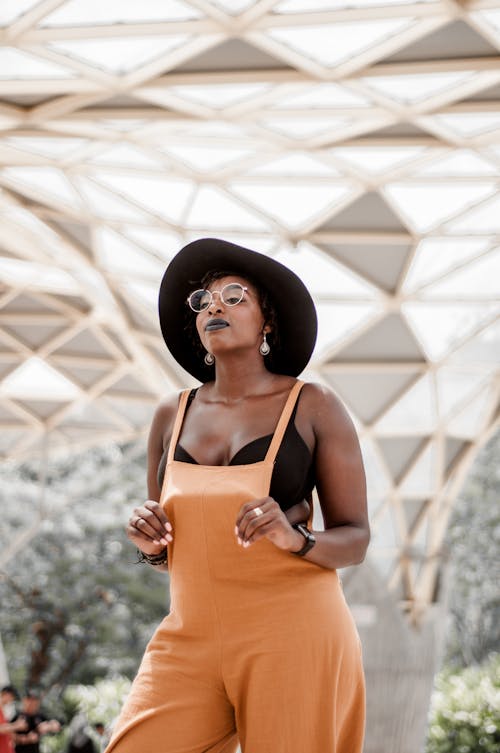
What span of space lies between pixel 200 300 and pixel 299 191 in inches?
433

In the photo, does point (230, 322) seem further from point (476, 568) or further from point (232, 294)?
point (476, 568)

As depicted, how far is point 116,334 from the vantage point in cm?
2217

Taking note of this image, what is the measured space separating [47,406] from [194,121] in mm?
15961

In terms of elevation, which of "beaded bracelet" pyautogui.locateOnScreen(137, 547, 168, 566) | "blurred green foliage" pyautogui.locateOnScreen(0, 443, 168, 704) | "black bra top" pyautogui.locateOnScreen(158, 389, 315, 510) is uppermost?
"black bra top" pyautogui.locateOnScreen(158, 389, 315, 510)

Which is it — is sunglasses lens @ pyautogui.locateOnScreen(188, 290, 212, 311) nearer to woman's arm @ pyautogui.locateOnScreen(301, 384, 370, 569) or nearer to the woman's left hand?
woman's arm @ pyautogui.locateOnScreen(301, 384, 370, 569)

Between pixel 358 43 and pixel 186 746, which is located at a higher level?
pixel 358 43

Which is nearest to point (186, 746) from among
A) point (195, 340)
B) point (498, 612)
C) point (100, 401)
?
point (195, 340)

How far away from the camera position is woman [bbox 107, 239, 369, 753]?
9.18ft

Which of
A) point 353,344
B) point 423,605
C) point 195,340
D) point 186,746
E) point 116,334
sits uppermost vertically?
point 116,334

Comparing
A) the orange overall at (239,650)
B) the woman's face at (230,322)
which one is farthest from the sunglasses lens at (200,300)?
the orange overall at (239,650)

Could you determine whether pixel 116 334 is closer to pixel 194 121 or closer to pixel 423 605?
pixel 423 605

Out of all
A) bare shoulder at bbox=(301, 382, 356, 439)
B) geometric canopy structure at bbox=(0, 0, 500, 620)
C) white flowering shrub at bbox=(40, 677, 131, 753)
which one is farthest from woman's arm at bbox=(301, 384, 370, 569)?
white flowering shrub at bbox=(40, 677, 131, 753)

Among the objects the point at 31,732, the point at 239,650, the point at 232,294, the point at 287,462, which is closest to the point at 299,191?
the point at 31,732

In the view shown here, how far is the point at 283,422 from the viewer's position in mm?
3016
